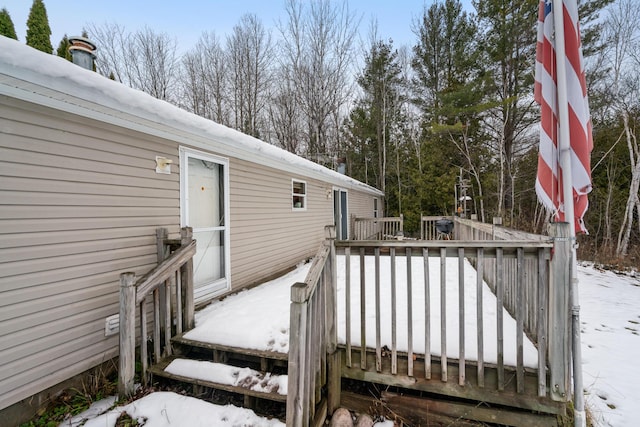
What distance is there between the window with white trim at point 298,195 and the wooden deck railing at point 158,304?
3.76 metres

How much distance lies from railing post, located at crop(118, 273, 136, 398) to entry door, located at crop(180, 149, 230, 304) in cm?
129

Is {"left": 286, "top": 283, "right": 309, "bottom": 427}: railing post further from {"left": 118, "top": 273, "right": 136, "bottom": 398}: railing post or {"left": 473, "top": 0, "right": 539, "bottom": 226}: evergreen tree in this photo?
{"left": 473, "top": 0, "right": 539, "bottom": 226}: evergreen tree

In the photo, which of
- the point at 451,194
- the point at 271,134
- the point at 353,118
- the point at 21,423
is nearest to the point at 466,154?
the point at 451,194

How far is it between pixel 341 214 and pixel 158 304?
788cm

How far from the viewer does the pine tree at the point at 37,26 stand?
7.88 meters

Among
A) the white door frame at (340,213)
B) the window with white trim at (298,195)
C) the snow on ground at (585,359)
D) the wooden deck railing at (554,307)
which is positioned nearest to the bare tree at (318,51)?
the white door frame at (340,213)

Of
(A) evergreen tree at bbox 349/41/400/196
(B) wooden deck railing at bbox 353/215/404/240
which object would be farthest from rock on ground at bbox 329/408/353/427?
(A) evergreen tree at bbox 349/41/400/196

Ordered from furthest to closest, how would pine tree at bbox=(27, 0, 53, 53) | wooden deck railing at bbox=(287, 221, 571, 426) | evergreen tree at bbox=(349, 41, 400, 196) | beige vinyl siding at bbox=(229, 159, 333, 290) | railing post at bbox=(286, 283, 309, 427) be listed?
evergreen tree at bbox=(349, 41, 400, 196)
pine tree at bbox=(27, 0, 53, 53)
beige vinyl siding at bbox=(229, 159, 333, 290)
wooden deck railing at bbox=(287, 221, 571, 426)
railing post at bbox=(286, 283, 309, 427)

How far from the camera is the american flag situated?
2.07m

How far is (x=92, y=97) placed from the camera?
2324mm

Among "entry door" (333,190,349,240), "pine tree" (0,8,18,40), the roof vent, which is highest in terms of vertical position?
"pine tree" (0,8,18,40)

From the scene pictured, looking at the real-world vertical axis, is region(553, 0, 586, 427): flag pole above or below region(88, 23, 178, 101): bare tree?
below

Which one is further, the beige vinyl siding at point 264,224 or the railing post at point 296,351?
the beige vinyl siding at point 264,224

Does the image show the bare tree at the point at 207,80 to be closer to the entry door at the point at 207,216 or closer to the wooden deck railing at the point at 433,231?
the wooden deck railing at the point at 433,231
